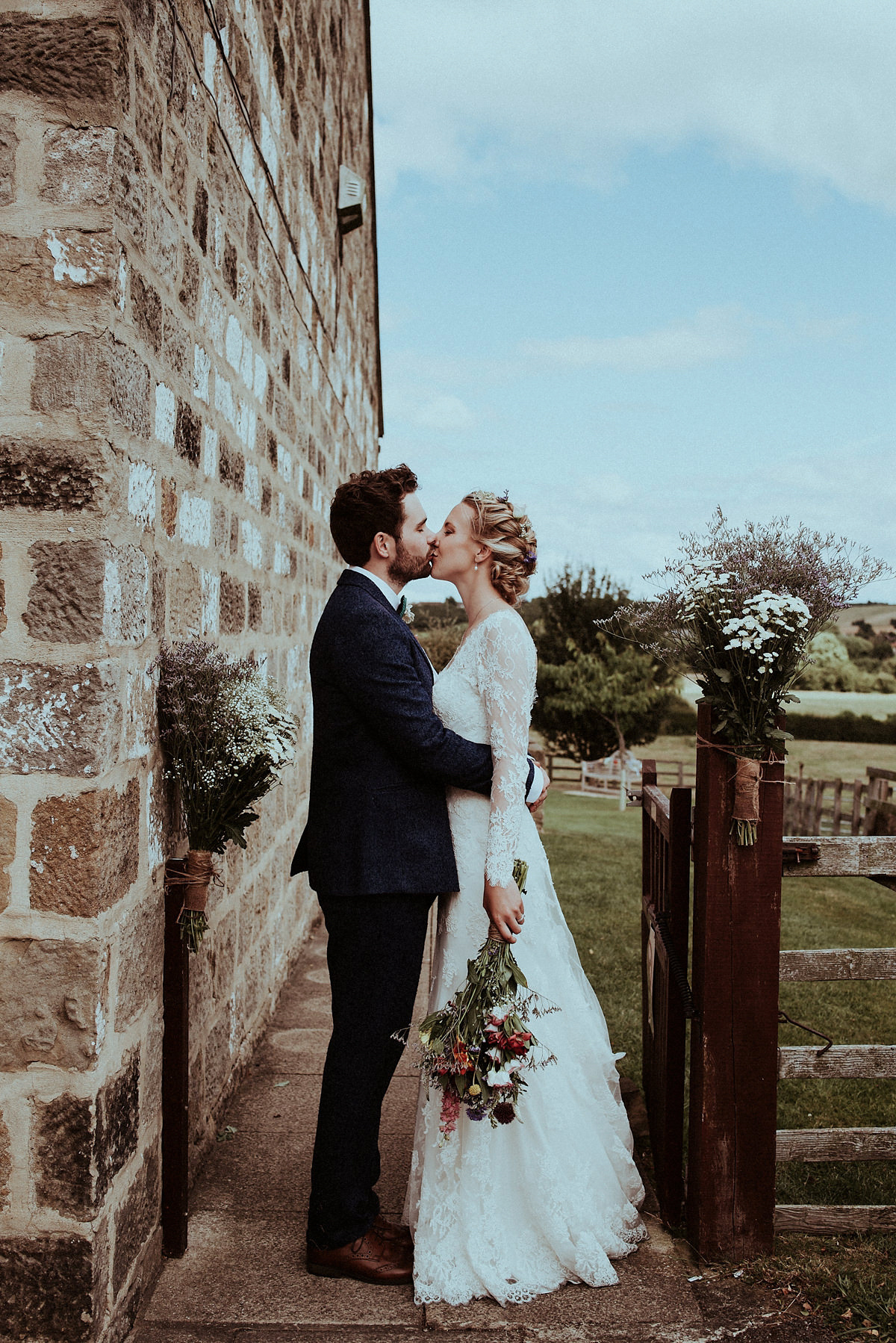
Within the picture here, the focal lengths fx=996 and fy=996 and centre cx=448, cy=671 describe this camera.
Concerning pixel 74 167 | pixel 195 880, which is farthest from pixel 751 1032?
pixel 74 167

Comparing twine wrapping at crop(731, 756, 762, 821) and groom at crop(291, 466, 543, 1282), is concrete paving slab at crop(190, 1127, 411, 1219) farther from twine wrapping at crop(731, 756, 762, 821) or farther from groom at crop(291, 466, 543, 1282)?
twine wrapping at crop(731, 756, 762, 821)

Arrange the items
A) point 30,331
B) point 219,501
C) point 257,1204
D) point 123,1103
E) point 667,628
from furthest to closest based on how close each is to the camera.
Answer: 1. point 219,501
2. point 257,1204
3. point 667,628
4. point 123,1103
5. point 30,331

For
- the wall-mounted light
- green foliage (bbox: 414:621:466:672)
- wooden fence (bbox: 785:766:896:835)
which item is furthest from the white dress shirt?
green foliage (bbox: 414:621:466:672)

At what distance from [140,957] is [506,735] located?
107cm

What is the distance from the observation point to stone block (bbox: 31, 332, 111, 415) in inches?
82.0

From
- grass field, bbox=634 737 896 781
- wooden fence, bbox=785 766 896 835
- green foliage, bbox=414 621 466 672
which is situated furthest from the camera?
grass field, bbox=634 737 896 781

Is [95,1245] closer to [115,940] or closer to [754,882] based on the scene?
[115,940]

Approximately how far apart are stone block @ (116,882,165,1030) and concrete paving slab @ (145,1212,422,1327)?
0.76 metres

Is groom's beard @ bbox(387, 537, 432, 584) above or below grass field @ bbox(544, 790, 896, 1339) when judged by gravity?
above

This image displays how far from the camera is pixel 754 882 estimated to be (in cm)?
272

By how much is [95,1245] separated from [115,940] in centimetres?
63

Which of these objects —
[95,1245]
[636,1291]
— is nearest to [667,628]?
[636,1291]

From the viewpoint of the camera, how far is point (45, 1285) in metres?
2.11

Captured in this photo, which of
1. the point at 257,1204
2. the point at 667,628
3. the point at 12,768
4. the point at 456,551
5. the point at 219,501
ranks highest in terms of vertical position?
the point at 219,501
